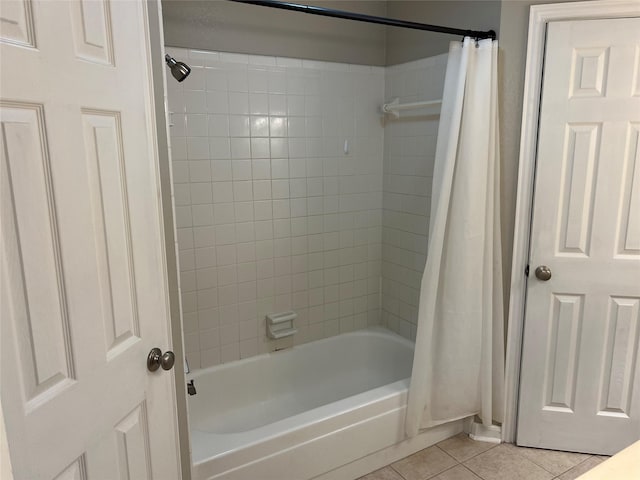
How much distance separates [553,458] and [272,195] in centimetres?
192

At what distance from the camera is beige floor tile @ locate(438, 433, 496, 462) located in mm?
2232

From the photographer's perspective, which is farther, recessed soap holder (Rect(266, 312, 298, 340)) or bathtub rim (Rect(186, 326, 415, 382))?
recessed soap holder (Rect(266, 312, 298, 340))

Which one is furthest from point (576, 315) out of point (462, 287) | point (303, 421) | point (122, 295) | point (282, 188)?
point (122, 295)

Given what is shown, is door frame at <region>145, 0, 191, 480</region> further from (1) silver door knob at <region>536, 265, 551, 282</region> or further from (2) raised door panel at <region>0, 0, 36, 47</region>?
(1) silver door knob at <region>536, 265, 551, 282</region>

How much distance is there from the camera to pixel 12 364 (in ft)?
2.65

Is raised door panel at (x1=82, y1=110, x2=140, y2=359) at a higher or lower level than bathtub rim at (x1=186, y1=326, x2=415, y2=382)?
higher

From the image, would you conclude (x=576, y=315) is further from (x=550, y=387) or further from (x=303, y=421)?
(x=303, y=421)

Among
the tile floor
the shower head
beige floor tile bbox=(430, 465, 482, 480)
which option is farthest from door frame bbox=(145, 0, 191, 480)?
beige floor tile bbox=(430, 465, 482, 480)

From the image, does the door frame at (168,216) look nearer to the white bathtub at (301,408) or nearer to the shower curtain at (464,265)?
the white bathtub at (301,408)

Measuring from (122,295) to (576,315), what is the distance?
1956 mm

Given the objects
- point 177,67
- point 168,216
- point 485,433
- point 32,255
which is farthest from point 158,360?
point 485,433

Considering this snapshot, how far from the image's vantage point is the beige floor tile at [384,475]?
210 centimetres

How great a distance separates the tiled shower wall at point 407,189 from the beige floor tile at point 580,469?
1.03 meters

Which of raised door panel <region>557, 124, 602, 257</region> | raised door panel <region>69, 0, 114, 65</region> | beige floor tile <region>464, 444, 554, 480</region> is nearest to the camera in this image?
raised door panel <region>69, 0, 114, 65</region>
